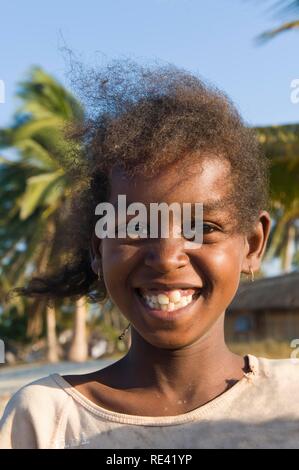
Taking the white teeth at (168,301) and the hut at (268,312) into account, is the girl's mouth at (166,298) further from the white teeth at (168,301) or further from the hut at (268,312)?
the hut at (268,312)

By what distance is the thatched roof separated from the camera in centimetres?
1759

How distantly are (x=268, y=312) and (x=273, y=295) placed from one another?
87 centimetres

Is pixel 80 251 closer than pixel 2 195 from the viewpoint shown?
Yes

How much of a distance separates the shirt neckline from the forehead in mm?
426

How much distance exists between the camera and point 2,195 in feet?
63.5

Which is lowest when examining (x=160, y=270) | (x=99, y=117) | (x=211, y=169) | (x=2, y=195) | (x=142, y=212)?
(x=160, y=270)

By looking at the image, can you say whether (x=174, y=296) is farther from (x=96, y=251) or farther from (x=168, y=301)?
(x=96, y=251)

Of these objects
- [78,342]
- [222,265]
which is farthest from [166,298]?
[78,342]

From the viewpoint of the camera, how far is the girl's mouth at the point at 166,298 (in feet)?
4.96

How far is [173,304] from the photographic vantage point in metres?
1.51

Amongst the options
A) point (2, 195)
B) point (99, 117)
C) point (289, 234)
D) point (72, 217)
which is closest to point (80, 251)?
point (72, 217)

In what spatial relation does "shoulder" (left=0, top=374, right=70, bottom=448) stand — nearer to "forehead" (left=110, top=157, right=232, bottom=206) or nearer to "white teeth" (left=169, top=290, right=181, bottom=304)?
"white teeth" (left=169, top=290, right=181, bottom=304)
